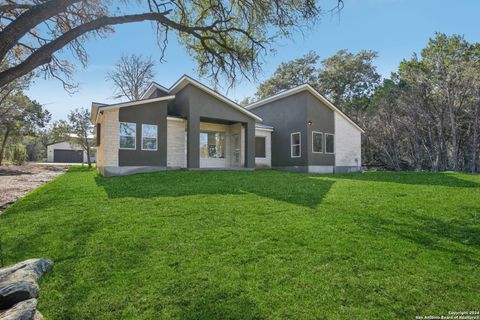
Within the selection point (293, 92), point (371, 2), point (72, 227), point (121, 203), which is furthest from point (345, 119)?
point (72, 227)

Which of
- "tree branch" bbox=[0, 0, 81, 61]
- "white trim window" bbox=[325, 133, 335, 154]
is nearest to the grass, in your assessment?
"tree branch" bbox=[0, 0, 81, 61]

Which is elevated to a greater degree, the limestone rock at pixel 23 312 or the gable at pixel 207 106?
the gable at pixel 207 106

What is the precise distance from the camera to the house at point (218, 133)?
13.5 m

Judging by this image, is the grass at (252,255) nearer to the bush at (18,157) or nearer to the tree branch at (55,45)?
the tree branch at (55,45)

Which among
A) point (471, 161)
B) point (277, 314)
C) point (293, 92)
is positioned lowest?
point (277, 314)

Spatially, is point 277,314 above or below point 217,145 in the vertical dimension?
below

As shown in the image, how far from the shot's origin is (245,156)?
54.7ft

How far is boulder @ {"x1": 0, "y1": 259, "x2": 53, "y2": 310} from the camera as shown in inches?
115

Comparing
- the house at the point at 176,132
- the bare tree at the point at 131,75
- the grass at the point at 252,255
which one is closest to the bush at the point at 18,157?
the bare tree at the point at 131,75

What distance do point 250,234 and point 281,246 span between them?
688mm

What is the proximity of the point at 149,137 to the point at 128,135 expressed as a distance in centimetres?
98

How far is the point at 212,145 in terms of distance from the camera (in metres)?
17.4

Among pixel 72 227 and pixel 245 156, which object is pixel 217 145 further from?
pixel 72 227

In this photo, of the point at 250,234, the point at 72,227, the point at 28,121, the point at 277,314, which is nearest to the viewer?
the point at 277,314
